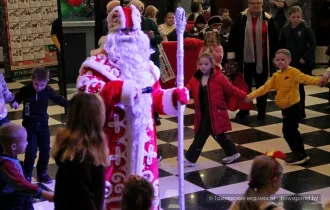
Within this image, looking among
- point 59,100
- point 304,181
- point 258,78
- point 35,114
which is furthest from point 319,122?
point 35,114

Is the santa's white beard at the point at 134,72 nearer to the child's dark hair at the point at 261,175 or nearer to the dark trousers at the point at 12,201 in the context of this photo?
the dark trousers at the point at 12,201

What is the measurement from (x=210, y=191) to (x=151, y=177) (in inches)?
54.4

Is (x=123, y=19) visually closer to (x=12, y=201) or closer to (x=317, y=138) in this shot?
(x=12, y=201)

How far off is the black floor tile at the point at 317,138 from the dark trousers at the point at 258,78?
848 mm

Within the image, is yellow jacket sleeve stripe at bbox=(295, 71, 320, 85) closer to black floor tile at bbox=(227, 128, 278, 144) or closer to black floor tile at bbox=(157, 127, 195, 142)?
black floor tile at bbox=(227, 128, 278, 144)

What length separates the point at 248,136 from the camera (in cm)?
764

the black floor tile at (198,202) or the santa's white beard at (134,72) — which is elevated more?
the santa's white beard at (134,72)

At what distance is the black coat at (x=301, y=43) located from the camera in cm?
847

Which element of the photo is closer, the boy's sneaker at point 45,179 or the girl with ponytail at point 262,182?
the girl with ponytail at point 262,182

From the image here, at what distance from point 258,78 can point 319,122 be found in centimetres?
94

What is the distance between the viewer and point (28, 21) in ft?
34.7

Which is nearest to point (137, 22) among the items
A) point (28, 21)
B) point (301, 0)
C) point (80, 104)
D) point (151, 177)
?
point (151, 177)

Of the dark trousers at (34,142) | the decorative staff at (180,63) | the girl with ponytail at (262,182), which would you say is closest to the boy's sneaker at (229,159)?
the dark trousers at (34,142)

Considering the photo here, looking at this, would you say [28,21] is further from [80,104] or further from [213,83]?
[80,104]
